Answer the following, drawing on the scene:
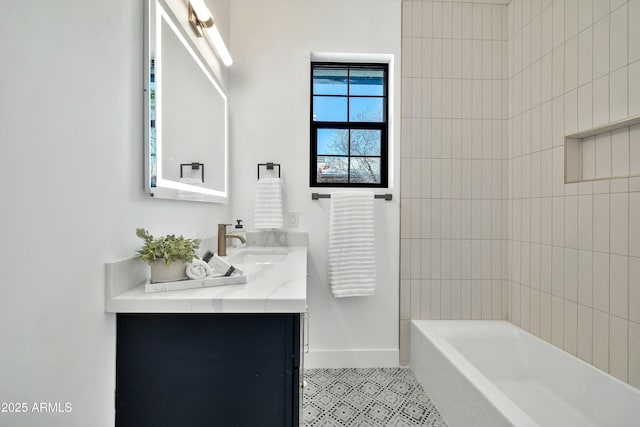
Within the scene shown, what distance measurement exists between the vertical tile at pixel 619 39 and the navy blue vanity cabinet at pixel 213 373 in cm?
184

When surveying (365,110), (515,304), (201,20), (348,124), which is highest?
(201,20)

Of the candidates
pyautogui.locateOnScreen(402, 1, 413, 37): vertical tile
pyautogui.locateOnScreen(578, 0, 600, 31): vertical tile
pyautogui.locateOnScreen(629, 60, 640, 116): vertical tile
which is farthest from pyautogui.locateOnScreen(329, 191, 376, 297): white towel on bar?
pyautogui.locateOnScreen(578, 0, 600, 31): vertical tile

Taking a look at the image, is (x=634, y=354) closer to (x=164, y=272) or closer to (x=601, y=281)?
(x=601, y=281)

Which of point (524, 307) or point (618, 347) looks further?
point (524, 307)

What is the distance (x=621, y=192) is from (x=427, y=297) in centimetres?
120

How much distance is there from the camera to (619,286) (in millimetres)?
1414

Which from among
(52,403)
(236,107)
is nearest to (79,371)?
(52,403)

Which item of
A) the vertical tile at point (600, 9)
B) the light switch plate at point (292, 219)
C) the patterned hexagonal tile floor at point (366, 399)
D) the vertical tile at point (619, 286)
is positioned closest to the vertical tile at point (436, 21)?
the vertical tile at point (600, 9)

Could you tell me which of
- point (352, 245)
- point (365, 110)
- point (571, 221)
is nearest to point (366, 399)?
point (352, 245)

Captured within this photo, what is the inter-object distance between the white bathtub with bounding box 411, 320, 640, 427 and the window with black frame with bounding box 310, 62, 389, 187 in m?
1.15

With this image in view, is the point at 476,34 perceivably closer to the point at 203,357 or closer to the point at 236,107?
the point at 236,107

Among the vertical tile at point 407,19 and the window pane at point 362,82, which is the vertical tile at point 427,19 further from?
the window pane at point 362,82

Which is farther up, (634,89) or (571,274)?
(634,89)

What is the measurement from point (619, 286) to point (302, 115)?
1.93m
